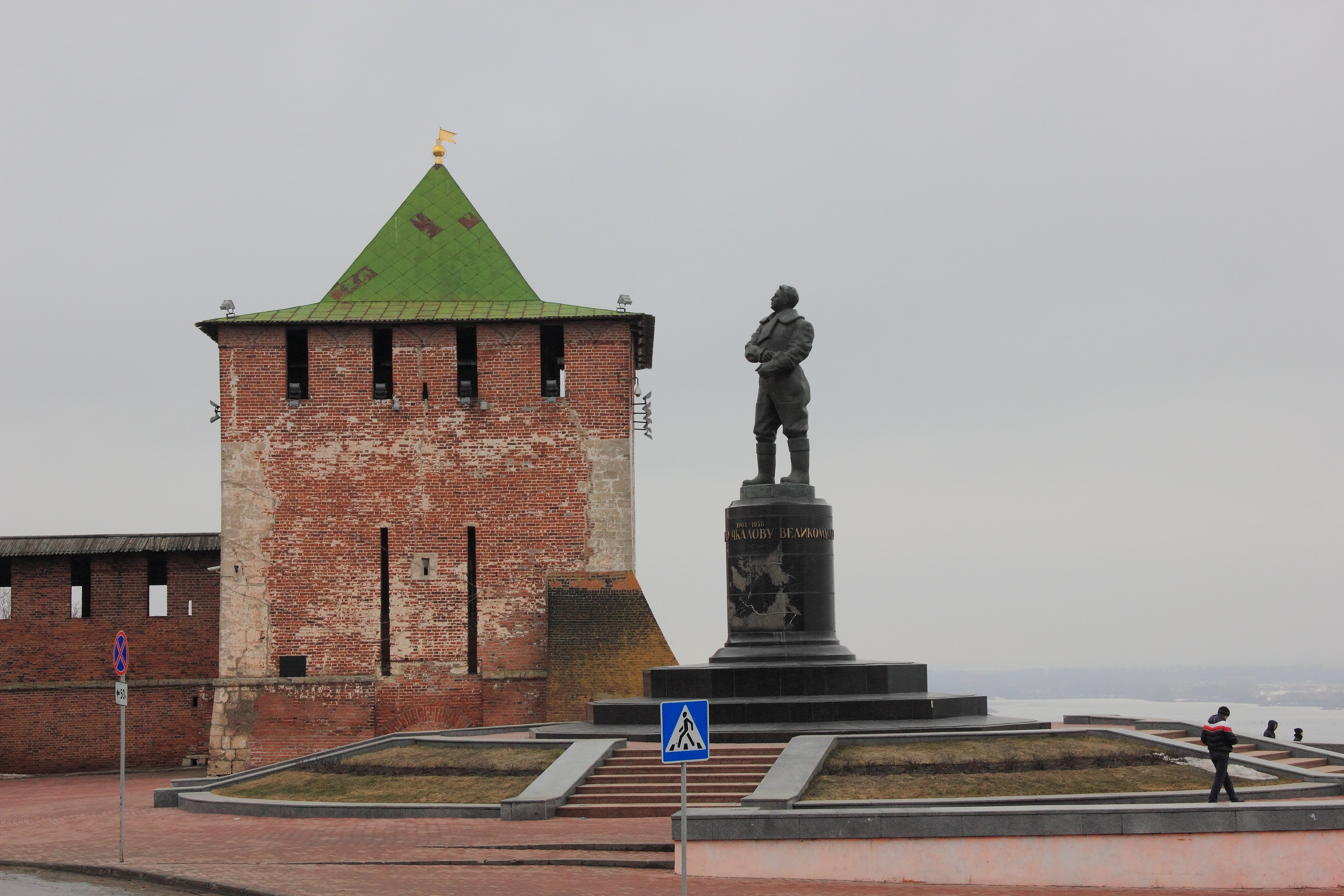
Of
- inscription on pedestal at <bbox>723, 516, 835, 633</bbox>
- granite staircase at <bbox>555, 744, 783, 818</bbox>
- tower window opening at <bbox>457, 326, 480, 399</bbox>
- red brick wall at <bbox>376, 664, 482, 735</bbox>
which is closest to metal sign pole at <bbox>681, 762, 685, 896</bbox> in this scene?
granite staircase at <bbox>555, 744, 783, 818</bbox>

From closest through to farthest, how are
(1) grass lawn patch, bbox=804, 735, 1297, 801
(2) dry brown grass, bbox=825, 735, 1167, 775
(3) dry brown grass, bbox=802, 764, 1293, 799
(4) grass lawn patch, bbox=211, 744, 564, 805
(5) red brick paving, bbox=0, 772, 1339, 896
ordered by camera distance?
1. (5) red brick paving, bbox=0, 772, 1339, 896
2. (3) dry brown grass, bbox=802, 764, 1293, 799
3. (1) grass lawn patch, bbox=804, 735, 1297, 801
4. (2) dry brown grass, bbox=825, 735, 1167, 775
5. (4) grass lawn patch, bbox=211, 744, 564, 805

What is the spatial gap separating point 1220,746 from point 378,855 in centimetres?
678

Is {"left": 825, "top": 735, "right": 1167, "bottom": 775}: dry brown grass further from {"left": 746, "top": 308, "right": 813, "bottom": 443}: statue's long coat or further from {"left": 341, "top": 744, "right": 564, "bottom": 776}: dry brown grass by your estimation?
{"left": 746, "top": 308, "right": 813, "bottom": 443}: statue's long coat

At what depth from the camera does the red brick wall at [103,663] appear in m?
25.0

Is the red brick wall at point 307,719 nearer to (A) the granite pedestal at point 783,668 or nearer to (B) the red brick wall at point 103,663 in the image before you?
(B) the red brick wall at point 103,663

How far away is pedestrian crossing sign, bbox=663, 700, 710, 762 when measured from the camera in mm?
9414

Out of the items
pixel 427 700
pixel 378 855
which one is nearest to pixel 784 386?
pixel 378 855

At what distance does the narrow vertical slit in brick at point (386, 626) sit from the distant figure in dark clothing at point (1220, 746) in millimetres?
15085

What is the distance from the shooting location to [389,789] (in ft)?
48.3

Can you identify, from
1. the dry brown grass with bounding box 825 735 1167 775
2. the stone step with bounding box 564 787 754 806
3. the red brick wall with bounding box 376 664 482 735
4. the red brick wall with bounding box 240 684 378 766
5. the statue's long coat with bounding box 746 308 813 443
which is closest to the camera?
the dry brown grass with bounding box 825 735 1167 775

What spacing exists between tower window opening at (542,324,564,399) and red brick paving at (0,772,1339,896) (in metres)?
11.0

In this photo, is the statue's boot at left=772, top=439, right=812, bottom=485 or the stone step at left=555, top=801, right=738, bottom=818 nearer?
the stone step at left=555, top=801, right=738, bottom=818

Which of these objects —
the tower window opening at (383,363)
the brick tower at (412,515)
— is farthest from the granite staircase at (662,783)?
the tower window opening at (383,363)

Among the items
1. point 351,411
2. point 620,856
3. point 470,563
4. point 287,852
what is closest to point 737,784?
point 620,856
